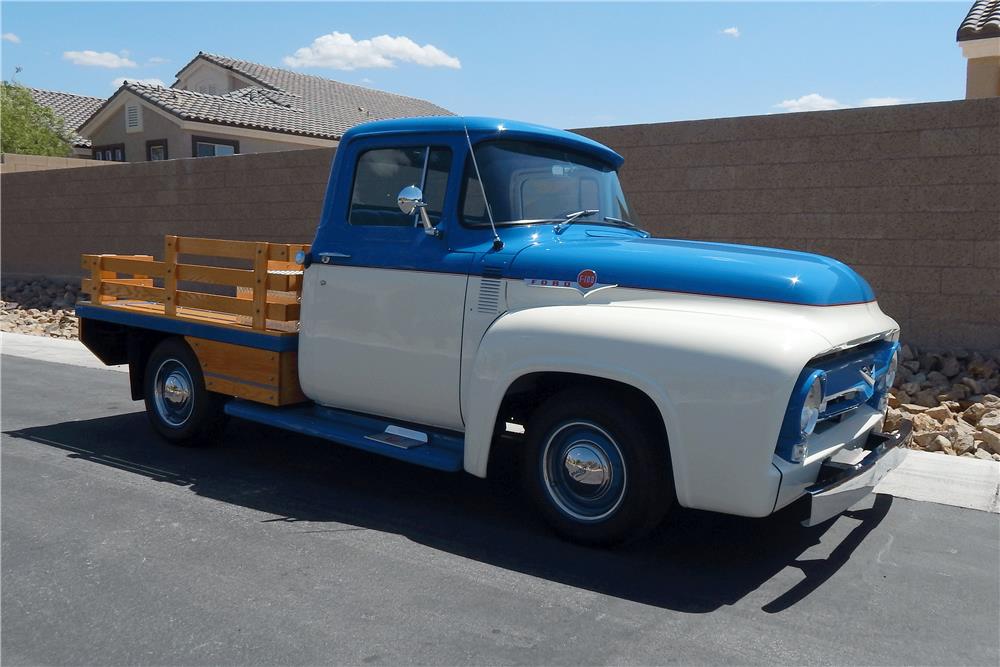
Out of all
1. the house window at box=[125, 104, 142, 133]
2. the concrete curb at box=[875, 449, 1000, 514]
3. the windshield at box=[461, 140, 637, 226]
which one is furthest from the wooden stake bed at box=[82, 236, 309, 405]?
the house window at box=[125, 104, 142, 133]

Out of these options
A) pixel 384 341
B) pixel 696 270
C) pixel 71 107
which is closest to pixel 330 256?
pixel 384 341

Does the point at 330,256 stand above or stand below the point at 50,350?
above

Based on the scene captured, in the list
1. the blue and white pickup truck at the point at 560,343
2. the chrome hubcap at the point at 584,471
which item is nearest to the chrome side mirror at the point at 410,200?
the blue and white pickup truck at the point at 560,343

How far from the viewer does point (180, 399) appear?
22.5 ft

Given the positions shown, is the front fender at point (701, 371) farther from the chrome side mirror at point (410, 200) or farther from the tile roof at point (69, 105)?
the tile roof at point (69, 105)

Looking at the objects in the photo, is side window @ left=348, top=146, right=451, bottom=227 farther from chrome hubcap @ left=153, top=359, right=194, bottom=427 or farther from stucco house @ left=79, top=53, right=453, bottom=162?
stucco house @ left=79, top=53, right=453, bottom=162

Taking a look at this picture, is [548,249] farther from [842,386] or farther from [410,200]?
[842,386]

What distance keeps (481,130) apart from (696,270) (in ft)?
5.09

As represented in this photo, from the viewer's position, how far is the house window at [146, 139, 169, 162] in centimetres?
2852

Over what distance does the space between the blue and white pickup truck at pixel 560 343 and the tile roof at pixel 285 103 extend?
22688 millimetres

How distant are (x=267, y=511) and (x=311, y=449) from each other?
1576 millimetres

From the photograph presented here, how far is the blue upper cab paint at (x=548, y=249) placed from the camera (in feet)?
14.9

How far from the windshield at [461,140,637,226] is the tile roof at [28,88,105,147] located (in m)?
36.2

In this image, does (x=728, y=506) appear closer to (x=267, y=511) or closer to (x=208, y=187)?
(x=267, y=511)
